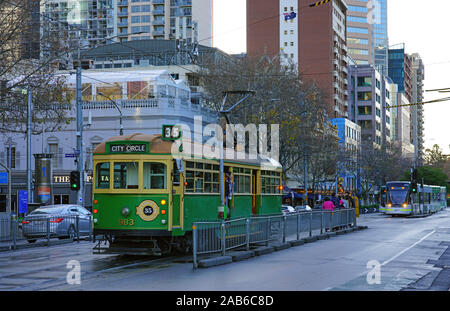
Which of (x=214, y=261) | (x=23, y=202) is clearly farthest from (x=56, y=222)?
(x=214, y=261)

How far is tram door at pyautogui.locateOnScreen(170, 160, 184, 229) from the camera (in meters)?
18.7

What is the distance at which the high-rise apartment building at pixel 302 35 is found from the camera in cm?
10700

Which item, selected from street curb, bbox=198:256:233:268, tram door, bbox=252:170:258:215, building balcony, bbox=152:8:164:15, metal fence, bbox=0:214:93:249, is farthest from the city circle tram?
building balcony, bbox=152:8:164:15

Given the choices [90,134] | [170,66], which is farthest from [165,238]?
[170,66]

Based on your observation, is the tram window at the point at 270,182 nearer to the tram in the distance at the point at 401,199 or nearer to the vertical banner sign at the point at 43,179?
the vertical banner sign at the point at 43,179

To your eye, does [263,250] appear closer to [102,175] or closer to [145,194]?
[145,194]

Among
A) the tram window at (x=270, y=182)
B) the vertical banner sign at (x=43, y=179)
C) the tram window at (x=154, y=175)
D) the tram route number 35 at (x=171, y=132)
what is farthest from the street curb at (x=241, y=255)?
the vertical banner sign at (x=43, y=179)

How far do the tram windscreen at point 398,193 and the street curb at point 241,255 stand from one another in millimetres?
41904

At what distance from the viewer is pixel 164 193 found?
18.5 m

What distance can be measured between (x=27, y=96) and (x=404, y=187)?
127ft

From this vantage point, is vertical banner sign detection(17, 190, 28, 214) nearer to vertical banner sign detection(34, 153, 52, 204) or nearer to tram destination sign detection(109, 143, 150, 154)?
vertical banner sign detection(34, 153, 52, 204)

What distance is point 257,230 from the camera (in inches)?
834

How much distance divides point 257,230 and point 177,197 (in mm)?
3501

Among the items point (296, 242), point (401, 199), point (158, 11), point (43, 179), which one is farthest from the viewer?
point (158, 11)
